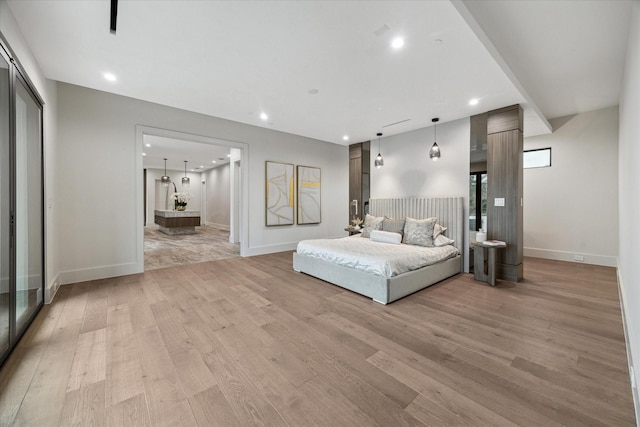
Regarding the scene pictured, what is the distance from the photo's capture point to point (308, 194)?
6668 millimetres

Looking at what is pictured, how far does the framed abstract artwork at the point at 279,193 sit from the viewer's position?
589 cm

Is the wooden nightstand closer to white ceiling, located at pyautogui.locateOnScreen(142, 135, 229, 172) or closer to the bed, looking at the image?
the bed

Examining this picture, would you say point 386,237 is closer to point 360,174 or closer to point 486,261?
point 486,261

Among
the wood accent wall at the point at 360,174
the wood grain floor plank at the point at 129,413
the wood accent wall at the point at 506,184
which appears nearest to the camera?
the wood grain floor plank at the point at 129,413

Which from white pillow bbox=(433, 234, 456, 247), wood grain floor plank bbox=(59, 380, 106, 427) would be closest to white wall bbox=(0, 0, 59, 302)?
wood grain floor plank bbox=(59, 380, 106, 427)

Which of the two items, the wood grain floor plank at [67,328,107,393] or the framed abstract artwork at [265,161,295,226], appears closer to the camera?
the wood grain floor plank at [67,328,107,393]

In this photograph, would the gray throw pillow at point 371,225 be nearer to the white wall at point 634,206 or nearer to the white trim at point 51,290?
the white wall at point 634,206

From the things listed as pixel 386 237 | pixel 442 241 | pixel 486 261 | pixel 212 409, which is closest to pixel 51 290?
pixel 212 409

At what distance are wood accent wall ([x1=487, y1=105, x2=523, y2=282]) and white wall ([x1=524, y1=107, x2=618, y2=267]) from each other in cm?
217

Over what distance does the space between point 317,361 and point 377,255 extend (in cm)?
183

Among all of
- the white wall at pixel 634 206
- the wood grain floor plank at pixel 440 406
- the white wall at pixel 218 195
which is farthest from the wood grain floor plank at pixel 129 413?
the white wall at pixel 218 195

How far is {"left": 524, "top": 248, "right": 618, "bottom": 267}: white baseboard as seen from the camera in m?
4.78

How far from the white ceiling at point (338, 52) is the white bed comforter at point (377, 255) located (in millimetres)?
2319

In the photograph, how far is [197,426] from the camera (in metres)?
1.35
